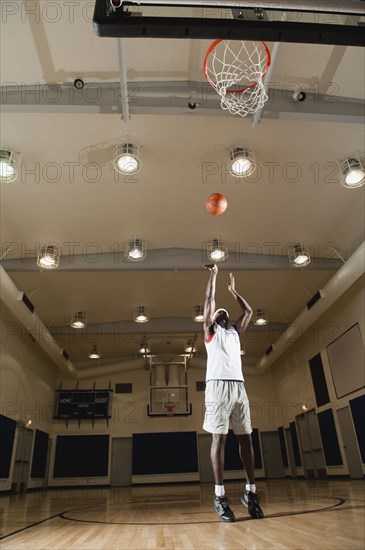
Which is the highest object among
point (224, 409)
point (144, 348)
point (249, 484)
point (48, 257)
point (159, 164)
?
point (159, 164)

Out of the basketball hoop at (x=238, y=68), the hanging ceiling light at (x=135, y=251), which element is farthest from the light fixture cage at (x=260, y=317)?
the basketball hoop at (x=238, y=68)

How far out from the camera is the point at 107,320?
445 inches

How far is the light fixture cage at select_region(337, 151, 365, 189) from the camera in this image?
17.9ft

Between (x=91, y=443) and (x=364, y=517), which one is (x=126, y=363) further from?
(x=364, y=517)

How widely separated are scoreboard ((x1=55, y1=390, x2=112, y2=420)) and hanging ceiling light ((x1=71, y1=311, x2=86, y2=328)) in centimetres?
542

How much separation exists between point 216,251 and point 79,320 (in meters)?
4.79

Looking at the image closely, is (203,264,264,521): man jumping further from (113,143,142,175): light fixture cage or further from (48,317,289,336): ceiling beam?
(48,317,289,336): ceiling beam

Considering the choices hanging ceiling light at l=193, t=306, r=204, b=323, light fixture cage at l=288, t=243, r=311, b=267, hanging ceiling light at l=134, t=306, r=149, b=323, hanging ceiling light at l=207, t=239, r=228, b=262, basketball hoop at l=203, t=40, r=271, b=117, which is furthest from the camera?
hanging ceiling light at l=193, t=306, r=204, b=323

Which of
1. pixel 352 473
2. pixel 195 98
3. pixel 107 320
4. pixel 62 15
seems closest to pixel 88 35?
pixel 62 15

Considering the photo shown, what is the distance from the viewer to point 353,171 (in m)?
5.45

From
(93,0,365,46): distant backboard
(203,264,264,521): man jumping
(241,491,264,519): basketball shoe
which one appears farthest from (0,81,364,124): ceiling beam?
(241,491,264,519): basketball shoe

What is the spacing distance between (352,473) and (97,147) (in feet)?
31.2

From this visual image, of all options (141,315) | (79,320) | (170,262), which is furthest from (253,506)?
(79,320)

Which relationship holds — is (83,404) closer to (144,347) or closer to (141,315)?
(144,347)
